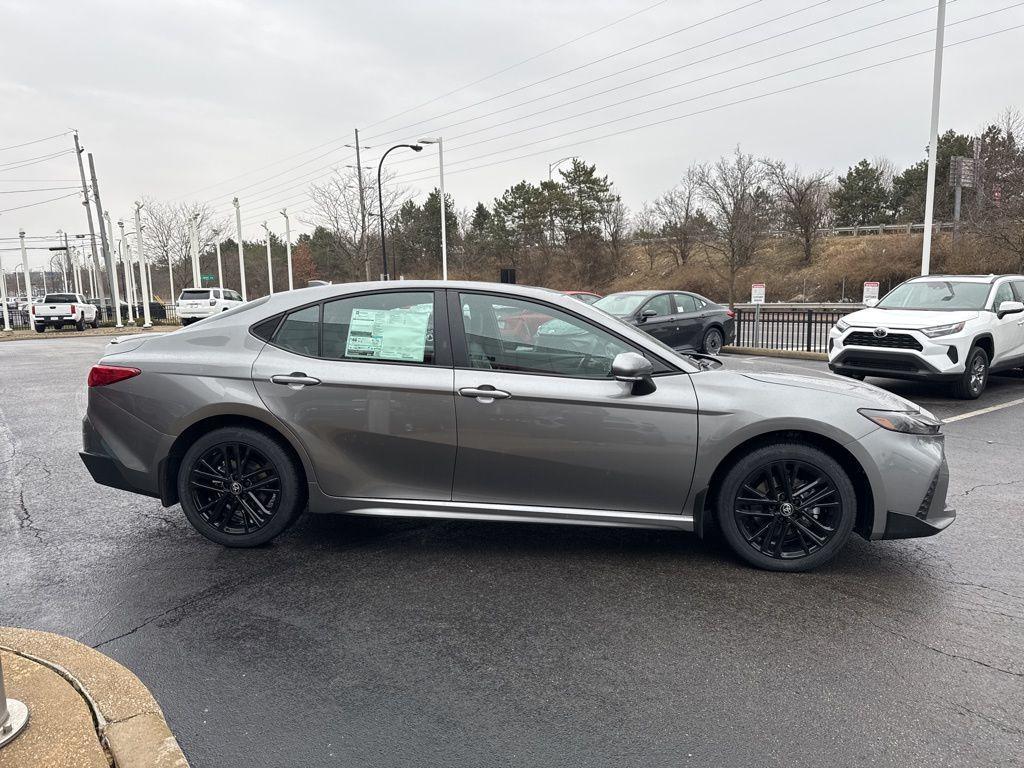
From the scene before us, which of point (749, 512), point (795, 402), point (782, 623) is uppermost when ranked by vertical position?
point (795, 402)

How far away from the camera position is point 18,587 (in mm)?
3742

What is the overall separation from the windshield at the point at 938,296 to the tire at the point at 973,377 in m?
0.78

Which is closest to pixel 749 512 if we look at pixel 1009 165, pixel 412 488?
pixel 412 488

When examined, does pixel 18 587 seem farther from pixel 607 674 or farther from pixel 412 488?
pixel 607 674

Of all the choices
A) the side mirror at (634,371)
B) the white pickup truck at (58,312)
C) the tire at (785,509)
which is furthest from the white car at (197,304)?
the tire at (785,509)

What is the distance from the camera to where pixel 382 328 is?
13.6 ft

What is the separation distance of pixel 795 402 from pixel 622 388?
0.94 m

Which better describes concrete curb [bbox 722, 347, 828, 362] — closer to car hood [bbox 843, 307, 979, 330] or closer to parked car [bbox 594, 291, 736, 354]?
parked car [bbox 594, 291, 736, 354]

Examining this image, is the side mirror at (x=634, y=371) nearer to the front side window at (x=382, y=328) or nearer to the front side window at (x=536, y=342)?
the front side window at (x=536, y=342)

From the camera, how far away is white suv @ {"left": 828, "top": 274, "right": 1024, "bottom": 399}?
9.39 meters

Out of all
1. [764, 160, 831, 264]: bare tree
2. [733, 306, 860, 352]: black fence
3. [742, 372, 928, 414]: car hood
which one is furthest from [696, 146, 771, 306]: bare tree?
[742, 372, 928, 414]: car hood

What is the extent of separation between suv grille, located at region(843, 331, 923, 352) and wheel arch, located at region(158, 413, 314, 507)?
8.52 m

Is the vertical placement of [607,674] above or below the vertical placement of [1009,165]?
below

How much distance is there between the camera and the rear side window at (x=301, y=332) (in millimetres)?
4180
